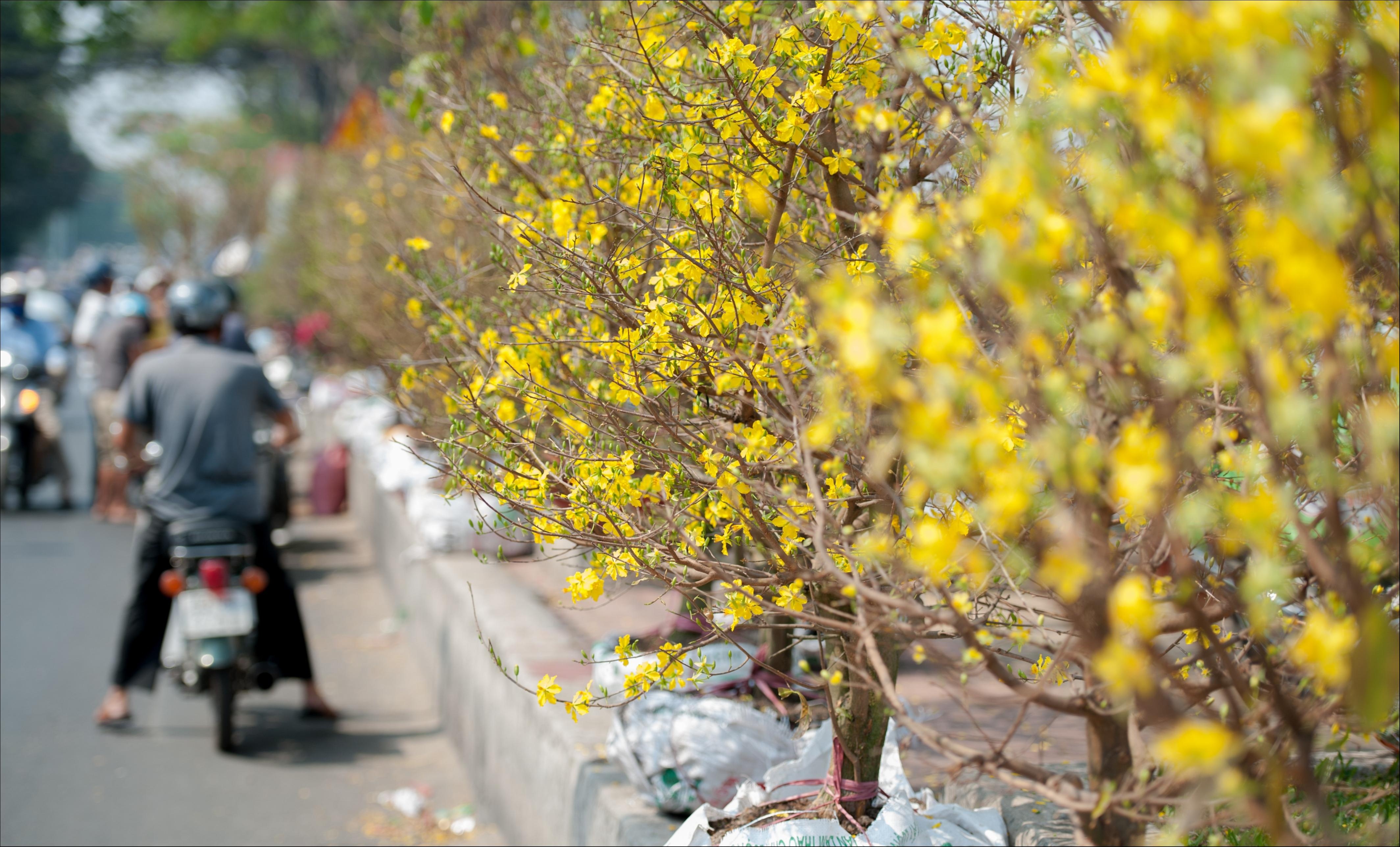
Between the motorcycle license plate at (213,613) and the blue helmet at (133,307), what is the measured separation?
19.2 feet

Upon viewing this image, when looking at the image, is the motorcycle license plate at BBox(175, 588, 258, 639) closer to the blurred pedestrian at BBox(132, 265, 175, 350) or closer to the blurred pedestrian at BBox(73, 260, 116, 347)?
the blurred pedestrian at BBox(132, 265, 175, 350)

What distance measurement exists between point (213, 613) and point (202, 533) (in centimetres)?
40

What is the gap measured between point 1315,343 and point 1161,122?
39.1 inches

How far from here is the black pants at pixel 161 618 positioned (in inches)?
228

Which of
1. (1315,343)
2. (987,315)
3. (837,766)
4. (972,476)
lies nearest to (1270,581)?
(972,476)

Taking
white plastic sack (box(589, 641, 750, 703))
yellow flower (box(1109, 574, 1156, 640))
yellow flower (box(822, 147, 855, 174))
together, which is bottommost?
white plastic sack (box(589, 641, 750, 703))

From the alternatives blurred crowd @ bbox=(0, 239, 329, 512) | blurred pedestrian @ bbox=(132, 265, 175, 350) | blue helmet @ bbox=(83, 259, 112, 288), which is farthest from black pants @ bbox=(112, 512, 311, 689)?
blue helmet @ bbox=(83, 259, 112, 288)

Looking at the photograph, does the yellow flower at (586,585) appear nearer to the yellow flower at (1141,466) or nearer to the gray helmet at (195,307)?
the yellow flower at (1141,466)

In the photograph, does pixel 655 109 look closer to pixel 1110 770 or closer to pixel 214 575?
pixel 1110 770

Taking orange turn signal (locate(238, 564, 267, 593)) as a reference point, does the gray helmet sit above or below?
above

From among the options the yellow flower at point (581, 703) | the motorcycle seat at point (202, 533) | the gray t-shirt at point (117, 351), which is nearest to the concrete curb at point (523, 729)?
the yellow flower at point (581, 703)

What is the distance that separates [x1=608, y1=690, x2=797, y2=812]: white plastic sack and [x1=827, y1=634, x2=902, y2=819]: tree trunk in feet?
1.27

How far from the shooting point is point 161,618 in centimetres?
583

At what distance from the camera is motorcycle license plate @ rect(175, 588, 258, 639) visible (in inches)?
217
